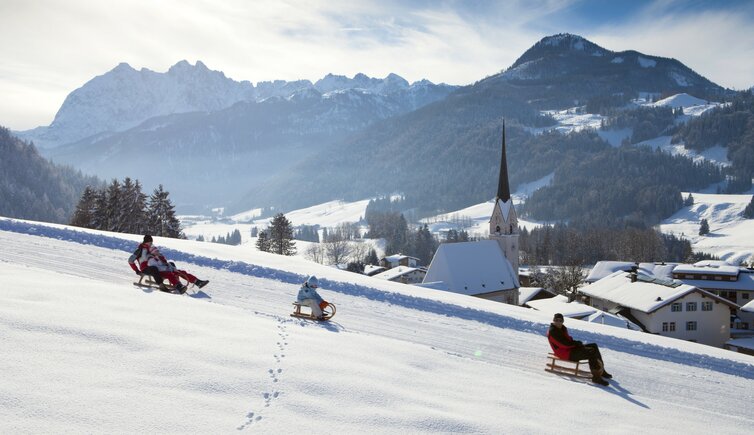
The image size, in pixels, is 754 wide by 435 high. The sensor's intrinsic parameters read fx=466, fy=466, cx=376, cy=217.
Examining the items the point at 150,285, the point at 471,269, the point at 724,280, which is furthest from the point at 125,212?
the point at 724,280

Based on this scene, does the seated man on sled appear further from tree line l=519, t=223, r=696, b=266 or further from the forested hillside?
the forested hillside

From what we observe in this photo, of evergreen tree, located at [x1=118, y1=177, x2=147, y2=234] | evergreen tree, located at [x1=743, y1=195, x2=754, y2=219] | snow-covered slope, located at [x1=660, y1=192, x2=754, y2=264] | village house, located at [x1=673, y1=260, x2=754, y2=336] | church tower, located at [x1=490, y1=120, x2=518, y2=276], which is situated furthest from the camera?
evergreen tree, located at [x1=743, y1=195, x2=754, y2=219]

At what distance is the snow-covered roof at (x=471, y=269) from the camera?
42094 mm

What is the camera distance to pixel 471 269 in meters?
43.4

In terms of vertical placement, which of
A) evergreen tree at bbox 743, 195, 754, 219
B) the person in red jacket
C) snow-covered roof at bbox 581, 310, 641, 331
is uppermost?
evergreen tree at bbox 743, 195, 754, 219

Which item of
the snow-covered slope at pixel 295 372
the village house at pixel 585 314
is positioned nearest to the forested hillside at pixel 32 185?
the village house at pixel 585 314

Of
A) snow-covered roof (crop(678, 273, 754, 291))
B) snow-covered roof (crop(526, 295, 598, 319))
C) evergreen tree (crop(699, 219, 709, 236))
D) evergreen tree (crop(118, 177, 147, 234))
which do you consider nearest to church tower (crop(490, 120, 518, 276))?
snow-covered roof (crop(526, 295, 598, 319))

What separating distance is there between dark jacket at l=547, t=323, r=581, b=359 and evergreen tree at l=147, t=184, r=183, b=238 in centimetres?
5081

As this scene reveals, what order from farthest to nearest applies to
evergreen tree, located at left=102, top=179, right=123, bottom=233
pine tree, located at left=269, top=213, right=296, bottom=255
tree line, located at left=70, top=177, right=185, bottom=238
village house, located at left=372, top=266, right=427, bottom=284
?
village house, located at left=372, top=266, right=427, bottom=284, pine tree, located at left=269, top=213, right=296, bottom=255, evergreen tree, located at left=102, top=179, right=123, bottom=233, tree line, located at left=70, top=177, right=185, bottom=238

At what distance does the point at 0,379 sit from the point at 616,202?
8413 inches

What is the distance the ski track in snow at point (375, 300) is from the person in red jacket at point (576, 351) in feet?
3.10

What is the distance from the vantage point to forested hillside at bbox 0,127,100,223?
15012 cm

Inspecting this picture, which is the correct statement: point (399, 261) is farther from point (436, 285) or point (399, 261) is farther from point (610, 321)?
point (610, 321)

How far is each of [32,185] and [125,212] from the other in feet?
510
